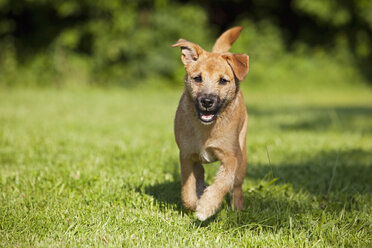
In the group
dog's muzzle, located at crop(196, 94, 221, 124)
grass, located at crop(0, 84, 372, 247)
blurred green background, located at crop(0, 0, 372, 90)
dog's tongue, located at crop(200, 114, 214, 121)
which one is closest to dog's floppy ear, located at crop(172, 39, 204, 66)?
dog's muzzle, located at crop(196, 94, 221, 124)

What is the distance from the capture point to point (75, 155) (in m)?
5.39

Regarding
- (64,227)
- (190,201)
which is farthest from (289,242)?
(64,227)

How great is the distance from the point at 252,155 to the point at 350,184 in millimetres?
1604

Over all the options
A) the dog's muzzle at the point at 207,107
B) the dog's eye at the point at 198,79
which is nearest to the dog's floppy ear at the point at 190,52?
the dog's eye at the point at 198,79

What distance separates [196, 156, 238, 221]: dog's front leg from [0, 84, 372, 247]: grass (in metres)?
0.13

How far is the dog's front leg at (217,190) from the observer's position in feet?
10.1

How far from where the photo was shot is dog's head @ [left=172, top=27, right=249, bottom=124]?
337 cm

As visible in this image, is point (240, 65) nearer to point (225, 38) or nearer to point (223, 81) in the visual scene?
point (223, 81)

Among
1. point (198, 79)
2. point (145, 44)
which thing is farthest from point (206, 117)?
point (145, 44)

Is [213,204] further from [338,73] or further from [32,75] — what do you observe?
[338,73]

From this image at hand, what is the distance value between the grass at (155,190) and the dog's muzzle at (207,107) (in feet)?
2.46

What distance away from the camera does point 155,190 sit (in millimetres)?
3996

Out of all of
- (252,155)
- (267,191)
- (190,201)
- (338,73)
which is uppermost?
(190,201)

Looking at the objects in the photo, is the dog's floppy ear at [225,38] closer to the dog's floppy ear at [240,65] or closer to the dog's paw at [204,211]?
the dog's floppy ear at [240,65]
